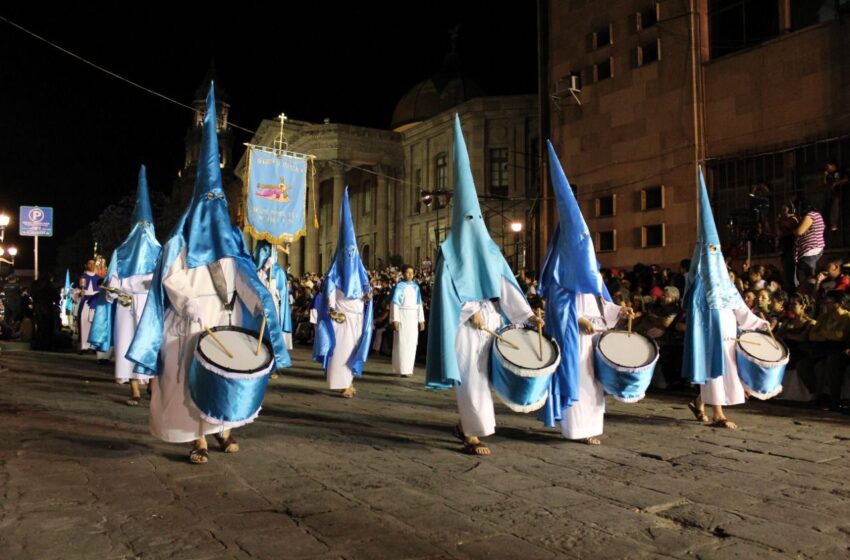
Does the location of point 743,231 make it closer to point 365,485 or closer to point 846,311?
point 846,311

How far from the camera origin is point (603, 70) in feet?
62.6

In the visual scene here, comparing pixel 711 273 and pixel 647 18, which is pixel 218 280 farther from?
pixel 647 18

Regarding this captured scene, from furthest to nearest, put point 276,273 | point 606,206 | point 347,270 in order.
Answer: point 606,206 → point 276,273 → point 347,270

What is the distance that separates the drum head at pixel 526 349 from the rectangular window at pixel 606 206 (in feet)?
44.5

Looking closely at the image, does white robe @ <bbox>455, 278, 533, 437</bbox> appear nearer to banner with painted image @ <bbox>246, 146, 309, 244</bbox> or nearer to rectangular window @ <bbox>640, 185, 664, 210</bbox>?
banner with painted image @ <bbox>246, 146, 309, 244</bbox>

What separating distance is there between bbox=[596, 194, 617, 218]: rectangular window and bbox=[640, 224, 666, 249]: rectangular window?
1.09m

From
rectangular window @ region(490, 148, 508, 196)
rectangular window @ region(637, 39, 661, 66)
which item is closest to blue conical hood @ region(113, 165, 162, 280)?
rectangular window @ region(637, 39, 661, 66)

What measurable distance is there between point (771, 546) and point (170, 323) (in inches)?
175

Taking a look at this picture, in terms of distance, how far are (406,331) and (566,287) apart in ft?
21.0

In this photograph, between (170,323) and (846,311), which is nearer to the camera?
(170,323)

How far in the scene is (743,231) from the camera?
14570 mm

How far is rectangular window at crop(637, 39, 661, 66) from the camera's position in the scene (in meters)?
17.4

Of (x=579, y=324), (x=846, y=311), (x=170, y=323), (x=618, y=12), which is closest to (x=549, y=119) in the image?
(x=618, y=12)

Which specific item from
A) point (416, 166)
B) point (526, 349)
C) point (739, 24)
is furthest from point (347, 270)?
point (416, 166)
